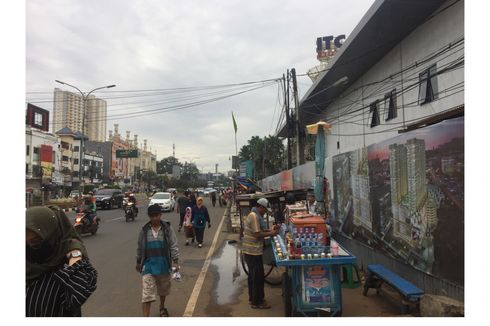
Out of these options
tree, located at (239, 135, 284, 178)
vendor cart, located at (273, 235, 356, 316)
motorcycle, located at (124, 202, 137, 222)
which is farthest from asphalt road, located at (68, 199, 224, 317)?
tree, located at (239, 135, 284, 178)

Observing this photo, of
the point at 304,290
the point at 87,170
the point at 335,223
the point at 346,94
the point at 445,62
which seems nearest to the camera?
the point at 304,290

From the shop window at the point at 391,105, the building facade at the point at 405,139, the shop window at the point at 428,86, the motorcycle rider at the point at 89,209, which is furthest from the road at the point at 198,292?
the shop window at the point at 391,105

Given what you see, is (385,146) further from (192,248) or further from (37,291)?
(192,248)

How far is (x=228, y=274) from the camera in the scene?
7641 millimetres

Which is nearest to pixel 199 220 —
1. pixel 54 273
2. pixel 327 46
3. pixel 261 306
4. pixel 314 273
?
pixel 261 306

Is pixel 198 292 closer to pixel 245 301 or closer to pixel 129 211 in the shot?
pixel 245 301

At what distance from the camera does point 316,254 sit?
4.75 meters

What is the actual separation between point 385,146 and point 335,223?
3.67 m

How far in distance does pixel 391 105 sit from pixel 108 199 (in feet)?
71.7

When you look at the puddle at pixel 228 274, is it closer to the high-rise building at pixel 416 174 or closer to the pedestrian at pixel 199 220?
the pedestrian at pixel 199 220

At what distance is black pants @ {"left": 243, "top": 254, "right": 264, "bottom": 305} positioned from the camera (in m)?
5.41

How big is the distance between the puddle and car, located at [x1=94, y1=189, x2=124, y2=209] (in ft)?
64.2

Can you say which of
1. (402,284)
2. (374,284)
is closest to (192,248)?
(374,284)

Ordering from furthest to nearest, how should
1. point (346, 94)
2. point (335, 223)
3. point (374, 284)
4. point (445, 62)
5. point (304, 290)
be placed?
point (346, 94) < point (445, 62) < point (335, 223) < point (374, 284) < point (304, 290)
